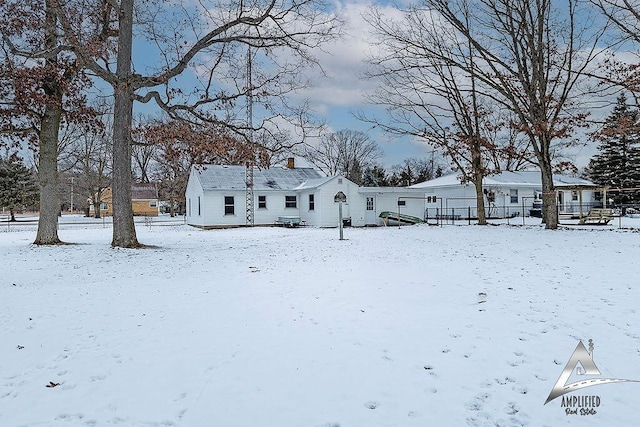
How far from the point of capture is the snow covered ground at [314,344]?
3.39 meters

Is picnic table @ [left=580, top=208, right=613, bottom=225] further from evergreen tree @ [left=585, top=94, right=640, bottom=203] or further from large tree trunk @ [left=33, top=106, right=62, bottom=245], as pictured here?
large tree trunk @ [left=33, top=106, right=62, bottom=245]

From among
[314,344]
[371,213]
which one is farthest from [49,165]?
[371,213]

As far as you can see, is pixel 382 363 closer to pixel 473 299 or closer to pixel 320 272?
pixel 473 299

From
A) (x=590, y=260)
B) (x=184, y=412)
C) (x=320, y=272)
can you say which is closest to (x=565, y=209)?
(x=590, y=260)

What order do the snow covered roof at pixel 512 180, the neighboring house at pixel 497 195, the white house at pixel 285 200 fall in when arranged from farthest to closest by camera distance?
the snow covered roof at pixel 512 180 < the neighboring house at pixel 497 195 < the white house at pixel 285 200

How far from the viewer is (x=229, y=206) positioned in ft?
94.6

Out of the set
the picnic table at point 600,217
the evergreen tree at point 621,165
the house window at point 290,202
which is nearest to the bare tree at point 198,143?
the house window at point 290,202

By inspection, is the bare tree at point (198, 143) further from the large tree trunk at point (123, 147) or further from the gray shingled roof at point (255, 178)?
the gray shingled roof at point (255, 178)

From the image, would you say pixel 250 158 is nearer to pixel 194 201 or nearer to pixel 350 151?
pixel 194 201

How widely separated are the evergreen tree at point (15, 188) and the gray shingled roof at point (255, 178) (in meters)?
24.7

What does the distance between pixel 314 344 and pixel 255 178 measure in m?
26.3

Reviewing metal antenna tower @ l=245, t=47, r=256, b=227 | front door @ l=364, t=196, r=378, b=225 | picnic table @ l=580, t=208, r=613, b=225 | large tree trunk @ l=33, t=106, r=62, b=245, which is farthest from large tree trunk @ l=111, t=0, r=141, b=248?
picnic table @ l=580, t=208, r=613, b=225

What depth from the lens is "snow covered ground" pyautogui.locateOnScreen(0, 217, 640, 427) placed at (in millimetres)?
3387

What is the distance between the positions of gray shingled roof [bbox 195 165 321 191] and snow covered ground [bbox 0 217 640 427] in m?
19.6
